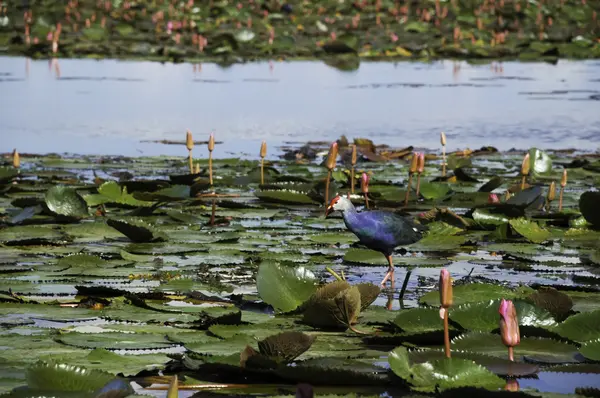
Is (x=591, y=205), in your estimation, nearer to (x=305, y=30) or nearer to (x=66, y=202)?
(x=66, y=202)

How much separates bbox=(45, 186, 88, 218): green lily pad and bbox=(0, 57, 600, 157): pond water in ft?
11.6

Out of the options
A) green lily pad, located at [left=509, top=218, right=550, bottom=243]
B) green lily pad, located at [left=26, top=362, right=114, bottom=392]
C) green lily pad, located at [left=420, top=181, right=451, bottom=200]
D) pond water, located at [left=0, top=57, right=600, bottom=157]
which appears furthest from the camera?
pond water, located at [left=0, top=57, right=600, bottom=157]

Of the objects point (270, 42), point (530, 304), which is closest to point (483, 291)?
point (530, 304)

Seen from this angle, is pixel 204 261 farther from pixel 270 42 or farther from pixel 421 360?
→ pixel 270 42

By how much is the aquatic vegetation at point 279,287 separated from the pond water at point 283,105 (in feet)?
9.30

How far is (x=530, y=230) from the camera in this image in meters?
5.77

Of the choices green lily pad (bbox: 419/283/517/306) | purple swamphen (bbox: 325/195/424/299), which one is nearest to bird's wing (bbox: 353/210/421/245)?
purple swamphen (bbox: 325/195/424/299)

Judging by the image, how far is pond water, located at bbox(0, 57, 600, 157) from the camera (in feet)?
35.9

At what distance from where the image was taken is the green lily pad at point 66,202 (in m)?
6.10

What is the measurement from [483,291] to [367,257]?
992 mm

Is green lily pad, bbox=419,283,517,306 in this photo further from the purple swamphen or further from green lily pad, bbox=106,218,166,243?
green lily pad, bbox=106,218,166,243

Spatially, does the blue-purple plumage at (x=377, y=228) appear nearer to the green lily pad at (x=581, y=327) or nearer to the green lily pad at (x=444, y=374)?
the green lily pad at (x=581, y=327)

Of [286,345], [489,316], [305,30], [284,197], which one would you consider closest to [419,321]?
[489,316]

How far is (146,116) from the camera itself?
12.4 metres
